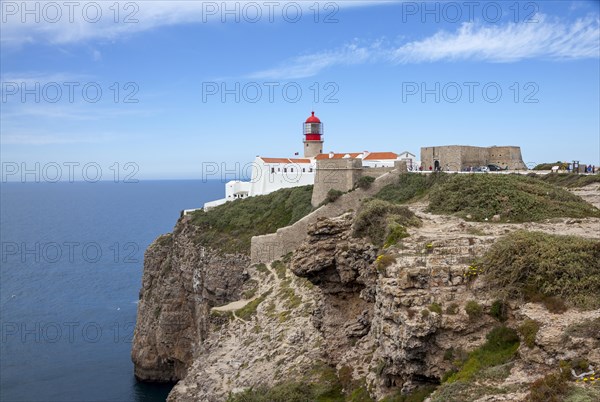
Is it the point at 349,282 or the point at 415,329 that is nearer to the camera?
the point at 415,329

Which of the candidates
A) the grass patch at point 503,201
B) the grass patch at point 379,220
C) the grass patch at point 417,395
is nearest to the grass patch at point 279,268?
the grass patch at point 503,201

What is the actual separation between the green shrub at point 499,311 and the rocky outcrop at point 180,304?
2764 cm

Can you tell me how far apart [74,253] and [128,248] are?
8.05 meters

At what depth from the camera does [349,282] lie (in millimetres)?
17844

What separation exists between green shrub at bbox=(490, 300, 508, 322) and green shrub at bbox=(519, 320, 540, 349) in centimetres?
67

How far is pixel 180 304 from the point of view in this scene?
141ft

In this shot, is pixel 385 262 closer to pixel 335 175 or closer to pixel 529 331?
pixel 529 331

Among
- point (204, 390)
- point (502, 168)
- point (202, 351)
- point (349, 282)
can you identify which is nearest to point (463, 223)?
point (349, 282)

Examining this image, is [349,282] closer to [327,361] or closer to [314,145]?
[327,361]

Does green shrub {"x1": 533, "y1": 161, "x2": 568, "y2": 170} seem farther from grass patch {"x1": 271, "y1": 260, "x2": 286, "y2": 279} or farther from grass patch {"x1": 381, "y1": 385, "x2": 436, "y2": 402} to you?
grass patch {"x1": 381, "y1": 385, "x2": 436, "y2": 402}

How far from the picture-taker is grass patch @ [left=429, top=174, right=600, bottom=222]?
20.3 metres

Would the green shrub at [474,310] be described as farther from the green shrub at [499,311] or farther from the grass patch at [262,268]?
the grass patch at [262,268]

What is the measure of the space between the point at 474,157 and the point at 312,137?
65.2 feet

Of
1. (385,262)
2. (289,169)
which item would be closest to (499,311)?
(385,262)
